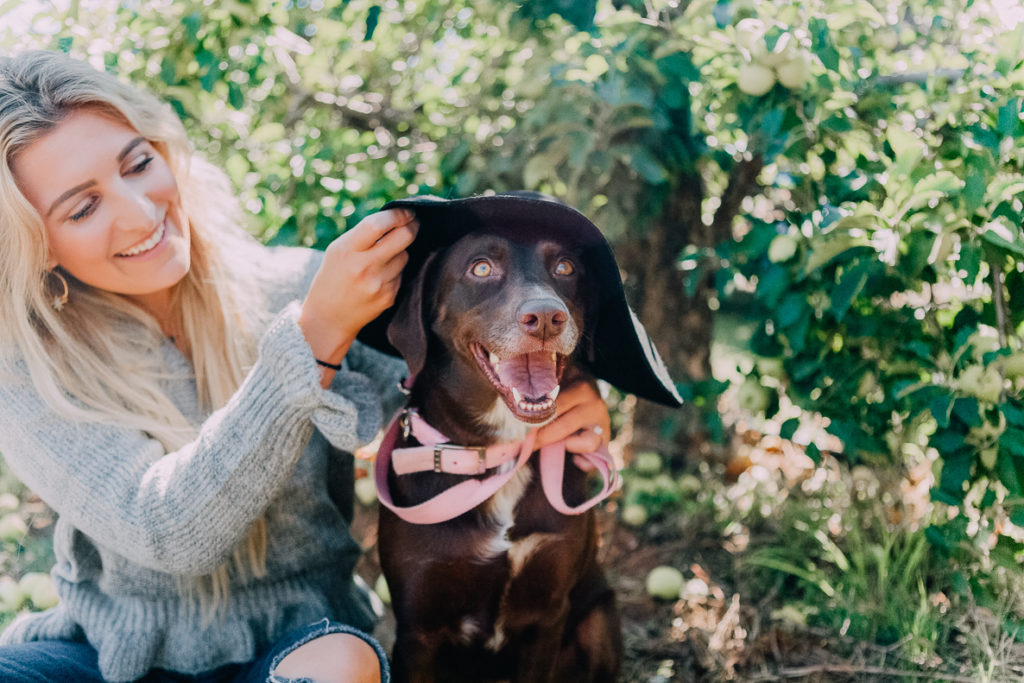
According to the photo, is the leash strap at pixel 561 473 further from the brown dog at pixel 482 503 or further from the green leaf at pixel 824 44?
the green leaf at pixel 824 44

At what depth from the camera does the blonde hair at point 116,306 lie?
6.35ft

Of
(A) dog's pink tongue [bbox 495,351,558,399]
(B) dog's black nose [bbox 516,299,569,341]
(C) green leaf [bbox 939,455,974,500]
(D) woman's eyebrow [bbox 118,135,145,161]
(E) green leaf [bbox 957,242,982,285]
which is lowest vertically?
(C) green leaf [bbox 939,455,974,500]

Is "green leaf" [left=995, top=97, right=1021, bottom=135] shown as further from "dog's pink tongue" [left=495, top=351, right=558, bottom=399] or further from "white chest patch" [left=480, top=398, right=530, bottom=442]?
"white chest patch" [left=480, top=398, right=530, bottom=442]

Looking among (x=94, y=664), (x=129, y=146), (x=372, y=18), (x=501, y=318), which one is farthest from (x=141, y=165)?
(x=94, y=664)

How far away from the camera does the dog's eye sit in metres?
1.95

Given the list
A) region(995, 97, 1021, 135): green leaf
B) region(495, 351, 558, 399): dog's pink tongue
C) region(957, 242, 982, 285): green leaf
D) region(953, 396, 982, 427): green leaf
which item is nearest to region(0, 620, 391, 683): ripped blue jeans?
region(495, 351, 558, 399): dog's pink tongue

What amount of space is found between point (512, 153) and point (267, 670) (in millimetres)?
1743

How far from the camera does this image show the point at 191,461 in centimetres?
190

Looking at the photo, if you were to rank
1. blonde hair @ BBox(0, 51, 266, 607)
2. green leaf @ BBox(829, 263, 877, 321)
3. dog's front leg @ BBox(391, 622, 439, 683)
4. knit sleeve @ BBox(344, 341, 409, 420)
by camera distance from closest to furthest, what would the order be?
blonde hair @ BBox(0, 51, 266, 607) → dog's front leg @ BBox(391, 622, 439, 683) → green leaf @ BBox(829, 263, 877, 321) → knit sleeve @ BBox(344, 341, 409, 420)

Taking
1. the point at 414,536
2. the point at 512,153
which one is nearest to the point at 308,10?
the point at 512,153

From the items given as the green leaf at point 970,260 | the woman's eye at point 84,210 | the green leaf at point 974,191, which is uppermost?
the woman's eye at point 84,210

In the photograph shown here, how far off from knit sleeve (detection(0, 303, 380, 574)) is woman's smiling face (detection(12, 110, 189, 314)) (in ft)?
1.13

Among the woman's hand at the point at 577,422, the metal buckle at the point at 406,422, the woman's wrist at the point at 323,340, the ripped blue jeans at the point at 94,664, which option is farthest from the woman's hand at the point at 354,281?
the ripped blue jeans at the point at 94,664

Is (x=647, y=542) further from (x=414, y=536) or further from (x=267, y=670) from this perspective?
(x=267, y=670)
